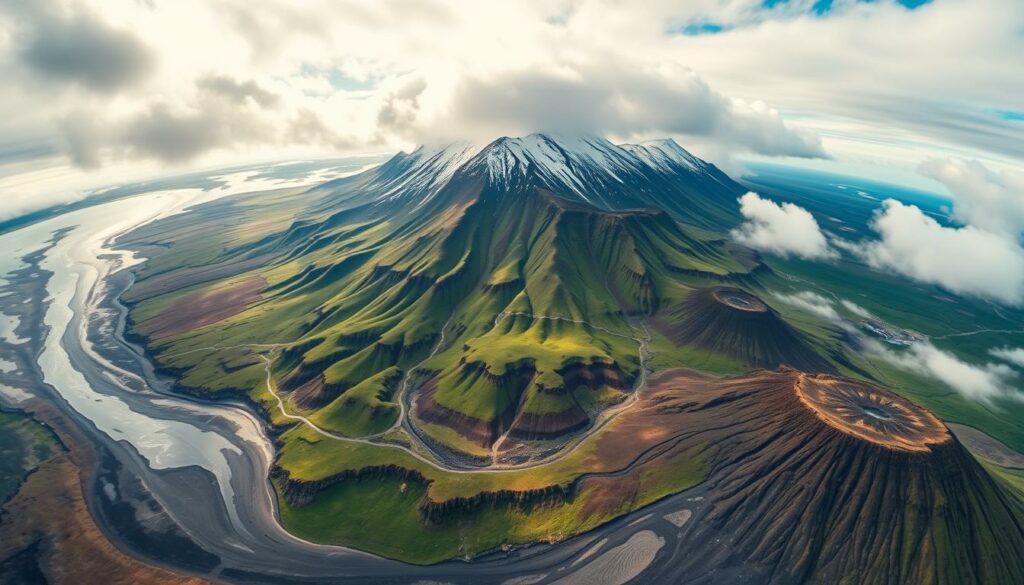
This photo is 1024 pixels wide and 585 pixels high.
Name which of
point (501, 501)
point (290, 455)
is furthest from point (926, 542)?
point (290, 455)

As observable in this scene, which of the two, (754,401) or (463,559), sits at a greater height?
(754,401)

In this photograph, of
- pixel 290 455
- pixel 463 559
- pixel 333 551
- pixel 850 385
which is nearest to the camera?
pixel 463 559

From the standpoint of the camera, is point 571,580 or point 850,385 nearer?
point 571,580

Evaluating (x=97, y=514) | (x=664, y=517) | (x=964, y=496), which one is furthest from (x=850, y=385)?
(x=97, y=514)

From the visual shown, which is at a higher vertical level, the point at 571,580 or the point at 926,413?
the point at 926,413

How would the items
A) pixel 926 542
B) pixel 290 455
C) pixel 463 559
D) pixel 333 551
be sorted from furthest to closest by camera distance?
pixel 290 455 < pixel 333 551 < pixel 463 559 < pixel 926 542

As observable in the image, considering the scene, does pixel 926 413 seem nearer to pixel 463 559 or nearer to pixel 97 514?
pixel 463 559

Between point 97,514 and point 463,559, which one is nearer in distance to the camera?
point 463,559

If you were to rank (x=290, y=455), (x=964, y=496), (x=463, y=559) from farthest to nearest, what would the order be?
(x=290, y=455), (x=463, y=559), (x=964, y=496)

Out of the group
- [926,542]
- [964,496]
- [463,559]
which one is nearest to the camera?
[926,542]

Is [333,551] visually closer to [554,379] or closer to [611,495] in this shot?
[611,495]
